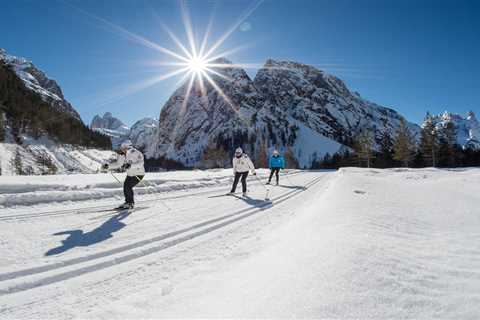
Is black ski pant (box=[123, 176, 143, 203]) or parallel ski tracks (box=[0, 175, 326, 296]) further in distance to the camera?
black ski pant (box=[123, 176, 143, 203])

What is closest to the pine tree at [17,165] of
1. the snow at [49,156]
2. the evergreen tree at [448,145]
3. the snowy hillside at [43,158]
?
the snowy hillside at [43,158]

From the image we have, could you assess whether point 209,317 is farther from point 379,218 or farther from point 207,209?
point 207,209

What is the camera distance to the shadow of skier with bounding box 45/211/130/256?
3545mm

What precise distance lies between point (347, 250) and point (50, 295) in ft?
10.6

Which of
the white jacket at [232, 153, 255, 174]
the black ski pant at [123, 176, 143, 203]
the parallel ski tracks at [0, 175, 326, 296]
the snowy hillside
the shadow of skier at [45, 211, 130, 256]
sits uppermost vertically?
the snowy hillside

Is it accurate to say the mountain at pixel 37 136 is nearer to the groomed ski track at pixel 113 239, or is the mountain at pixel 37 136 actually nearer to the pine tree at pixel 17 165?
the pine tree at pixel 17 165

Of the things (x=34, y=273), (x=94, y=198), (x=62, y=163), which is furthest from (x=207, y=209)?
(x=62, y=163)

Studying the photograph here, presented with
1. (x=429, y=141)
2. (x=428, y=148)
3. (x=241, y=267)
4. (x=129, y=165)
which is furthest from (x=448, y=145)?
(x=241, y=267)

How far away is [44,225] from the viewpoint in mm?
4680

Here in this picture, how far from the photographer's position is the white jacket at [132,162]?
742 centimetres

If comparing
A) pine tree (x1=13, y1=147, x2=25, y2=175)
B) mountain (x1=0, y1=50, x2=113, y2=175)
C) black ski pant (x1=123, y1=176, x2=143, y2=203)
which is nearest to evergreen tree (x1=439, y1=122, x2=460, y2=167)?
black ski pant (x1=123, y1=176, x2=143, y2=203)

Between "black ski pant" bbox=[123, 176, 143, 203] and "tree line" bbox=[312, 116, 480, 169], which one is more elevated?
"tree line" bbox=[312, 116, 480, 169]

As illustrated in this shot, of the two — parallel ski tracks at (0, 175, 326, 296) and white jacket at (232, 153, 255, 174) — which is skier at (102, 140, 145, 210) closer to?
parallel ski tracks at (0, 175, 326, 296)

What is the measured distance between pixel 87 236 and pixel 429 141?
232 feet
